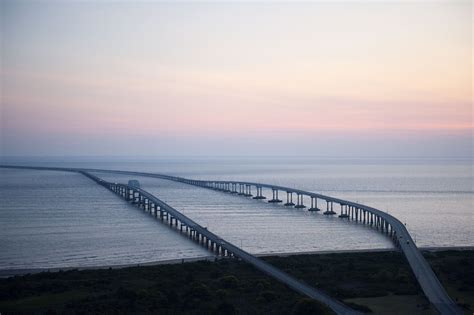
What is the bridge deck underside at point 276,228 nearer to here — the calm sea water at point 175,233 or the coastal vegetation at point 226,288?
the calm sea water at point 175,233

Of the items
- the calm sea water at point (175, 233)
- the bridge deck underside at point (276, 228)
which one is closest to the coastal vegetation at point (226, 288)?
the calm sea water at point (175, 233)

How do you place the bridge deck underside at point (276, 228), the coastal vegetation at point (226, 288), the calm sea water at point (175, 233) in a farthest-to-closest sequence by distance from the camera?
the bridge deck underside at point (276, 228) → the calm sea water at point (175, 233) → the coastal vegetation at point (226, 288)

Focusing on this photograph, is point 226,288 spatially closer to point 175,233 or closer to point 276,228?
point 175,233

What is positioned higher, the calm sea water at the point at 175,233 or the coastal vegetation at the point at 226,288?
the coastal vegetation at the point at 226,288

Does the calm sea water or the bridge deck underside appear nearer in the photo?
the calm sea water

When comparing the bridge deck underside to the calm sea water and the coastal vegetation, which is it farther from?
the coastal vegetation

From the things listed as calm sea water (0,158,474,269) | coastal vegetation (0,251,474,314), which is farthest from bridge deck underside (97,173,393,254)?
coastal vegetation (0,251,474,314)

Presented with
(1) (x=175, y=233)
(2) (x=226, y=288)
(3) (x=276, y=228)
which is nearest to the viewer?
(2) (x=226, y=288)

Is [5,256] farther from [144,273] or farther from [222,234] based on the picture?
[222,234]

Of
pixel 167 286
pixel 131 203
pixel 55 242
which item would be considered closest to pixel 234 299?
pixel 167 286

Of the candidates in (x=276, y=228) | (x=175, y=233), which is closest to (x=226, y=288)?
(x=175, y=233)

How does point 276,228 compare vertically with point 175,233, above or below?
above
